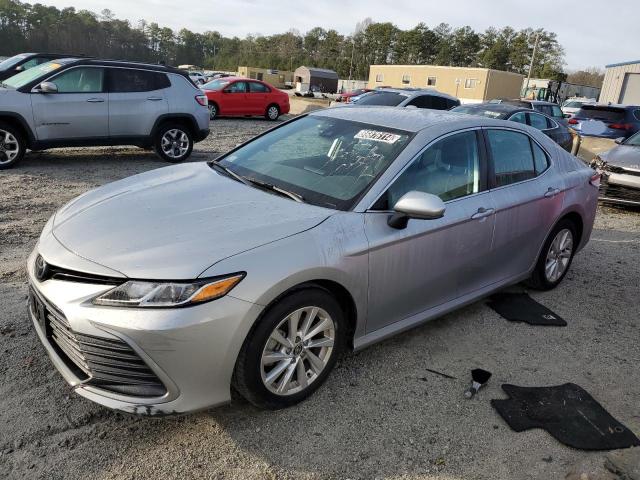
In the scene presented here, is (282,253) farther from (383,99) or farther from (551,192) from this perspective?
(383,99)

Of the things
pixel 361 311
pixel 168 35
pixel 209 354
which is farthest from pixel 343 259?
pixel 168 35

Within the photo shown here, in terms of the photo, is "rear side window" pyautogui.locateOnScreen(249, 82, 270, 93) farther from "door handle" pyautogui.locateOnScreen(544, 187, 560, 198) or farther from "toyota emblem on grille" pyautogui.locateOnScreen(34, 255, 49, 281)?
"toyota emblem on grille" pyautogui.locateOnScreen(34, 255, 49, 281)

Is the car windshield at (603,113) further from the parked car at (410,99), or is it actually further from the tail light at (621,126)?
the parked car at (410,99)

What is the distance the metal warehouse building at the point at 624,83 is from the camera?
3170 centimetres

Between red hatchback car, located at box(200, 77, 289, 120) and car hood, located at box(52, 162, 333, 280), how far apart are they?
51.4 feet

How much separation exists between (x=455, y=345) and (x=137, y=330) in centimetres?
235

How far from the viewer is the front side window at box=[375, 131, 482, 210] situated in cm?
324

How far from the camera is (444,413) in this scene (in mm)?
2982

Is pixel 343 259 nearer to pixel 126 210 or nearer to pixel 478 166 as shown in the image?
pixel 126 210

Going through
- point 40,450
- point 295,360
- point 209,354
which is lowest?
point 40,450

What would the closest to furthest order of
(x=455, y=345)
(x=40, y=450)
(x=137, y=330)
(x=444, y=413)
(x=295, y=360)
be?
(x=137, y=330)
(x=40, y=450)
(x=295, y=360)
(x=444, y=413)
(x=455, y=345)

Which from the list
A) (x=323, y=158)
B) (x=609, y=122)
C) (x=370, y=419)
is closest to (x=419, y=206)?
(x=323, y=158)

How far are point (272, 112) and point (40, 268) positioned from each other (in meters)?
17.7

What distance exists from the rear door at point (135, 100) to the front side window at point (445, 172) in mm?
7059
